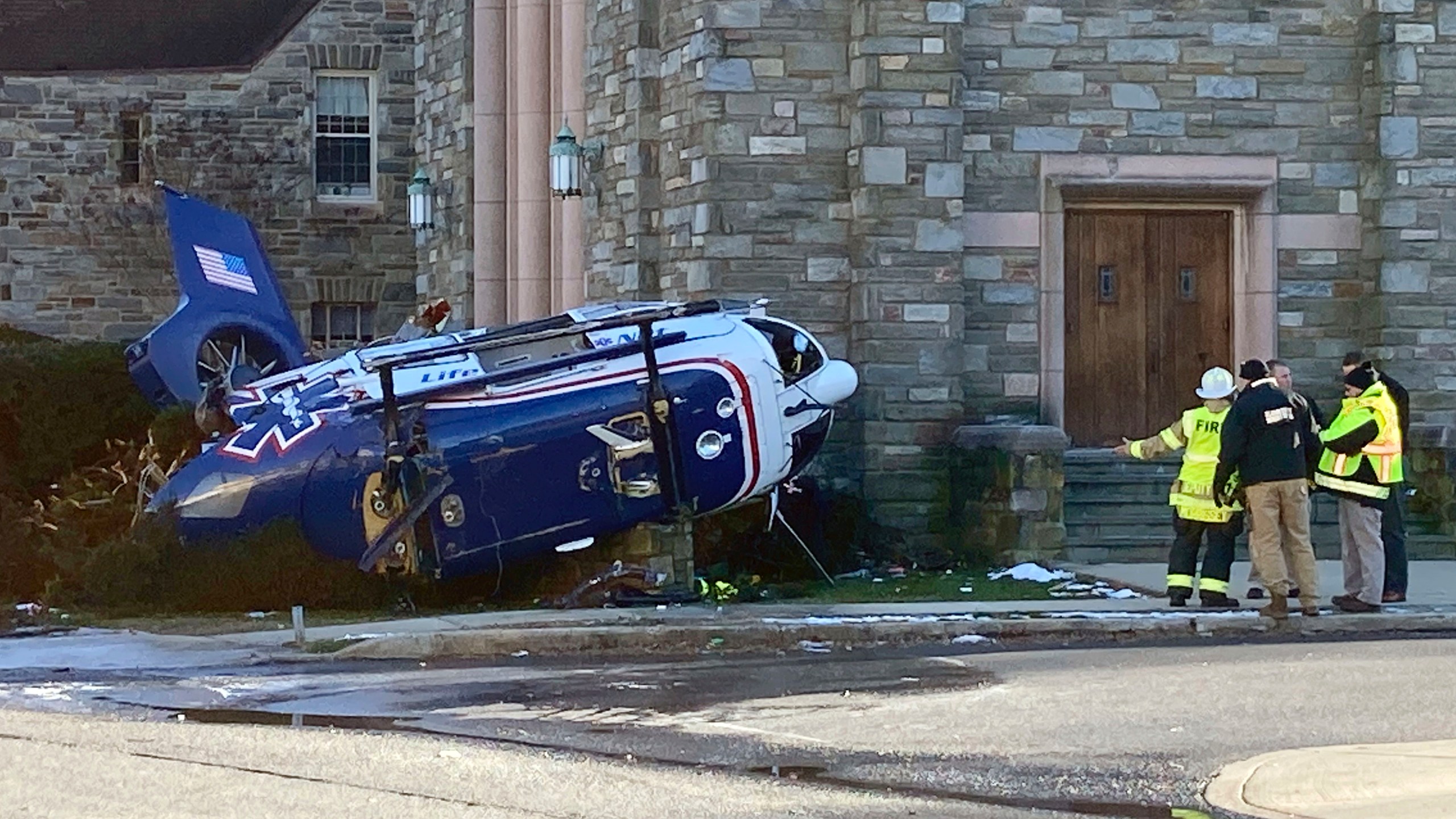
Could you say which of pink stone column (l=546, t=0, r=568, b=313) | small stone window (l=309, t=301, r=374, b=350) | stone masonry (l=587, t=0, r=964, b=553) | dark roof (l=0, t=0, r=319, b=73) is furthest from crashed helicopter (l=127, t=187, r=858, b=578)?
dark roof (l=0, t=0, r=319, b=73)

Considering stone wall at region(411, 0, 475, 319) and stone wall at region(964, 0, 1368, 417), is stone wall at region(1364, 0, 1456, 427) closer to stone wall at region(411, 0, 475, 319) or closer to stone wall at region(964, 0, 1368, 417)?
stone wall at region(964, 0, 1368, 417)

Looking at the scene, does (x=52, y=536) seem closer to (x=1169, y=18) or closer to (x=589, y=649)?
(x=589, y=649)

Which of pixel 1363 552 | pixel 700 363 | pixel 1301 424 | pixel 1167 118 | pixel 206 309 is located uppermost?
pixel 1167 118

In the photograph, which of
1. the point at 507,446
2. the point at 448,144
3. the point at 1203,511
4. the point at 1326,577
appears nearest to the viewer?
the point at 1203,511

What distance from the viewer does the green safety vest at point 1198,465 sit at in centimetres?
1587

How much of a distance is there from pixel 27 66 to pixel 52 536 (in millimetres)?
15003

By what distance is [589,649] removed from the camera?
47.1 feet

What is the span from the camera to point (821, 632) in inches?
581

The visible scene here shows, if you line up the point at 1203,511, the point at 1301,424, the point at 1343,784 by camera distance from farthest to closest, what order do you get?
the point at 1203,511
the point at 1301,424
the point at 1343,784

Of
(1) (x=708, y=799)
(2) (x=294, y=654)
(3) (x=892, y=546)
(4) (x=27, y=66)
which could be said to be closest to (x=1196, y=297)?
(3) (x=892, y=546)

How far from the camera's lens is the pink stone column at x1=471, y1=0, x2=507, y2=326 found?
25656 mm

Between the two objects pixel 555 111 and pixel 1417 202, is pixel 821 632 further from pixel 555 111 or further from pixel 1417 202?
pixel 555 111

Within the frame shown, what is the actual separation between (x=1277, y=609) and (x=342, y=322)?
17.7m

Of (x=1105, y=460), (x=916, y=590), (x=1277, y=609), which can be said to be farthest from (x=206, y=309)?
(x=1277, y=609)
